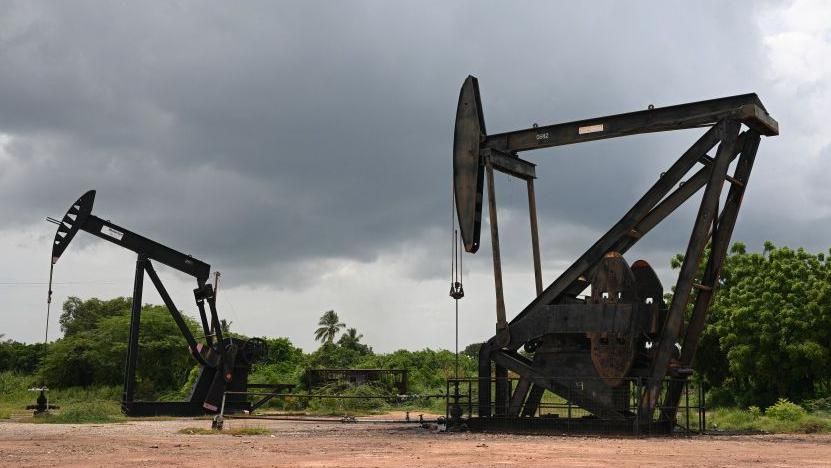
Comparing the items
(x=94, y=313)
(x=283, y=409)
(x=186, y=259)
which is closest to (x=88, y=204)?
(x=186, y=259)

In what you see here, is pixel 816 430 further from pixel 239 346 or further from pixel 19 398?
pixel 19 398

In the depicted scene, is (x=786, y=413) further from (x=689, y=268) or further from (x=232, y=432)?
(x=232, y=432)

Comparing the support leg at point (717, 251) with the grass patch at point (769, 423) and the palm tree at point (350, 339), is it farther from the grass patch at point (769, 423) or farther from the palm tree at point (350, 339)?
the palm tree at point (350, 339)

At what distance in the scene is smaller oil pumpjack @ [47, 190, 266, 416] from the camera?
2345cm

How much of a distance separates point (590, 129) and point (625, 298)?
10.0ft

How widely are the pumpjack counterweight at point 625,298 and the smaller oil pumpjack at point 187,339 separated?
1108cm

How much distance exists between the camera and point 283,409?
2925 cm

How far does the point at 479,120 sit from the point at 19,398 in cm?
2269

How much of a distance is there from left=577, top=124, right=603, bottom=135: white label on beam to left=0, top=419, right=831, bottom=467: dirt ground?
5.21 metres

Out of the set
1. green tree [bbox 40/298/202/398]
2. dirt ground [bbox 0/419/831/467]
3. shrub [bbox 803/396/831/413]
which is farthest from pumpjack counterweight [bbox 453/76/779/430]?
green tree [bbox 40/298/202/398]

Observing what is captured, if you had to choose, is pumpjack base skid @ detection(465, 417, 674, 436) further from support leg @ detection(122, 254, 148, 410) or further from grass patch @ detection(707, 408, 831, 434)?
support leg @ detection(122, 254, 148, 410)

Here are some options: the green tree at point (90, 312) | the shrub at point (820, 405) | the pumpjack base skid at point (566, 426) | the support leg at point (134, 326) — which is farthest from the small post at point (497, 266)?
the green tree at point (90, 312)

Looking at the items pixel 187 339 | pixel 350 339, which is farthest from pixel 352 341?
pixel 187 339

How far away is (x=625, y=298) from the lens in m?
14.5
